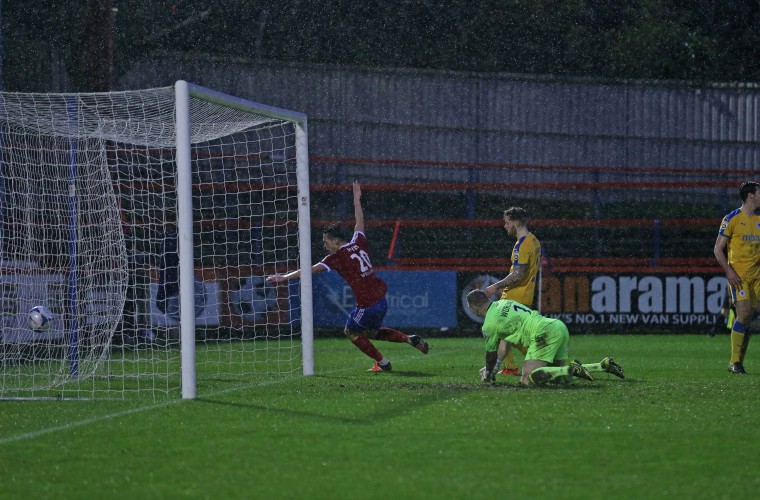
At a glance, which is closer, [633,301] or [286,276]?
[286,276]

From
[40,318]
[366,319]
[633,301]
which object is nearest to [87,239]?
[40,318]

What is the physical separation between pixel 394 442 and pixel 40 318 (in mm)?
5462

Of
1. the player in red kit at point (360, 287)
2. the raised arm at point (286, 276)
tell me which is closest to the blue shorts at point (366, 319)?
the player in red kit at point (360, 287)

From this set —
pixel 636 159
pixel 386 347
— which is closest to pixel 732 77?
pixel 636 159

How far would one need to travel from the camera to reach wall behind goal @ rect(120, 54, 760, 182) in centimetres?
2667

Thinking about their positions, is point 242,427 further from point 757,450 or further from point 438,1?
point 438,1

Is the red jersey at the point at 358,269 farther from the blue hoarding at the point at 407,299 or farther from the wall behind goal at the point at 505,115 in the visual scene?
the wall behind goal at the point at 505,115

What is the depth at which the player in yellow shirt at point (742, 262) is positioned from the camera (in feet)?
36.8

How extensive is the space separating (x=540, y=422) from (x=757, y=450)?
1463 millimetres

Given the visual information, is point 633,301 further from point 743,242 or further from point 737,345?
point 737,345

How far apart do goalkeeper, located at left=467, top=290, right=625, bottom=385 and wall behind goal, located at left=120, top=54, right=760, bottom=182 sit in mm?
16881

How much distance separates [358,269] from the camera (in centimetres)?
1145

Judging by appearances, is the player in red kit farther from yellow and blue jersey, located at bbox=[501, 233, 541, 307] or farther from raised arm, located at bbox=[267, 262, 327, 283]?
yellow and blue jersey, located at bbox=[501, 233, 541, 307]

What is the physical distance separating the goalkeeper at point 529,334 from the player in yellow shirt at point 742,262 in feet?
8.65
